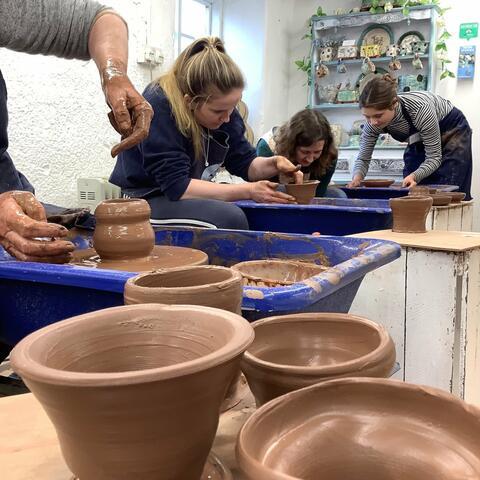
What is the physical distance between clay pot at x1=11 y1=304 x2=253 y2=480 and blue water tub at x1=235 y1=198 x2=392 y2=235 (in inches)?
58.2

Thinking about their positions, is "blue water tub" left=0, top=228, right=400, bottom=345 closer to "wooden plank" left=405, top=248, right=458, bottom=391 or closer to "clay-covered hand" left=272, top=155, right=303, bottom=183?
"wooden plank" left=405, top=248, right=458, bottom=391

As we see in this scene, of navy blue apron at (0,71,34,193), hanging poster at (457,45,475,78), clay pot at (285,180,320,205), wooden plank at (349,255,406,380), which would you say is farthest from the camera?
hanging poster at (457,45,475,78)

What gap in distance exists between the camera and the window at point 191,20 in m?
4.72

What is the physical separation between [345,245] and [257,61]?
14.1 feet

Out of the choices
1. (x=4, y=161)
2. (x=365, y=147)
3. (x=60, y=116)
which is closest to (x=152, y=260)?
(x=4, y=161)

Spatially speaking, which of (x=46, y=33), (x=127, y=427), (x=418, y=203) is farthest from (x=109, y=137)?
(x=127, y=427)

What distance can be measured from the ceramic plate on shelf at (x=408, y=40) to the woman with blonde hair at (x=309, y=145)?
245 cm

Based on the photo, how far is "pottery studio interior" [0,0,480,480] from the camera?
403 millimetres

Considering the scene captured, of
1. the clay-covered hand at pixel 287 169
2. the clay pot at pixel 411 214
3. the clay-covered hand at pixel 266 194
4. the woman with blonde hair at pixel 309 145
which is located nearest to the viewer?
the clay pot at pixel 411 214

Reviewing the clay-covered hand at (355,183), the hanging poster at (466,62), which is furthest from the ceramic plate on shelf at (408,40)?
the clay-covered hand at (355,183)

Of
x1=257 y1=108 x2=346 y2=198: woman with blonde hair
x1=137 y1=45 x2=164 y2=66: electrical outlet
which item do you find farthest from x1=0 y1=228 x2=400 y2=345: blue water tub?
x1=137 y1=45 x2=164 y2=66: electrical outlet

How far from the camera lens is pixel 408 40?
4.78 metres

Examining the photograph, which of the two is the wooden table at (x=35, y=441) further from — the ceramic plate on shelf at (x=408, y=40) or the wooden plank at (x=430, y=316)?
the ceramic plate on shelf at (x=408, y=40)

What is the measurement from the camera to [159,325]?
0.50 m
